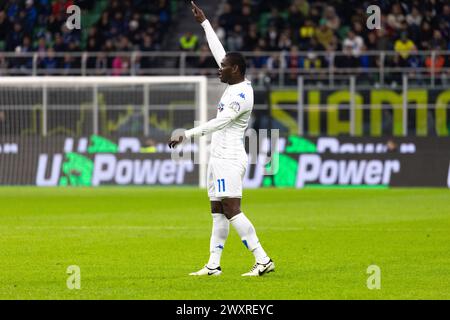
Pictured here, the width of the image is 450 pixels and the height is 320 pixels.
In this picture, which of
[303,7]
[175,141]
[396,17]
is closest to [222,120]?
[175,141]

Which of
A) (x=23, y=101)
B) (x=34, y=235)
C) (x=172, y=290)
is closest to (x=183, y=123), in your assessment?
(x=23, y=101)

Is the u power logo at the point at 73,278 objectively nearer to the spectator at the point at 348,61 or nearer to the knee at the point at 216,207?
the knee at the point at 216,207

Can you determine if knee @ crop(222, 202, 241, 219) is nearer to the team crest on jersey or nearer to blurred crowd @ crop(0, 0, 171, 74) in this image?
the team crest on jersey

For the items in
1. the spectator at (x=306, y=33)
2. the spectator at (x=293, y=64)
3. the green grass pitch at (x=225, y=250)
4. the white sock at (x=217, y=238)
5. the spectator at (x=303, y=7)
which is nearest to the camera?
the green grass pitch at (x=225, y=250)

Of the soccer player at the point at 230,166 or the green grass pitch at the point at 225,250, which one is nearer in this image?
the green grass pitch at the point at 225,250

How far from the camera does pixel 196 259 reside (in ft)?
44.6

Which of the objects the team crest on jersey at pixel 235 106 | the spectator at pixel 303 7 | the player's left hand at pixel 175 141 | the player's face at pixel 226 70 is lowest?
the player's left hand at pixel 175 141

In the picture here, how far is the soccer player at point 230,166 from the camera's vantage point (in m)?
11.5

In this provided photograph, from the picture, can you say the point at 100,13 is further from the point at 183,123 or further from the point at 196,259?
the point at 196,259

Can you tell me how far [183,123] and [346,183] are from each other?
16.6 feet

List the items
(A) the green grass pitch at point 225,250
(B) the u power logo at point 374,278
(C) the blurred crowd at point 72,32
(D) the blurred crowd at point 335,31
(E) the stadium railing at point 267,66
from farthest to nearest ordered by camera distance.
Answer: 1. (C) the blurred crowd at point 72,32
2. (D) the blurred crowd at point 335,31
3. (E) the stadium railing at point 267,66
4. (B) the u power logo at point 374,278
5. (A) the green grass pitch at point 225,250

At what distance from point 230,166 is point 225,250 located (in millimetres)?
3565

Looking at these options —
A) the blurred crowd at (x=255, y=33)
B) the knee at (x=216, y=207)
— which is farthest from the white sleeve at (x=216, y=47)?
the blurred crowd at (x=255, y=33)
